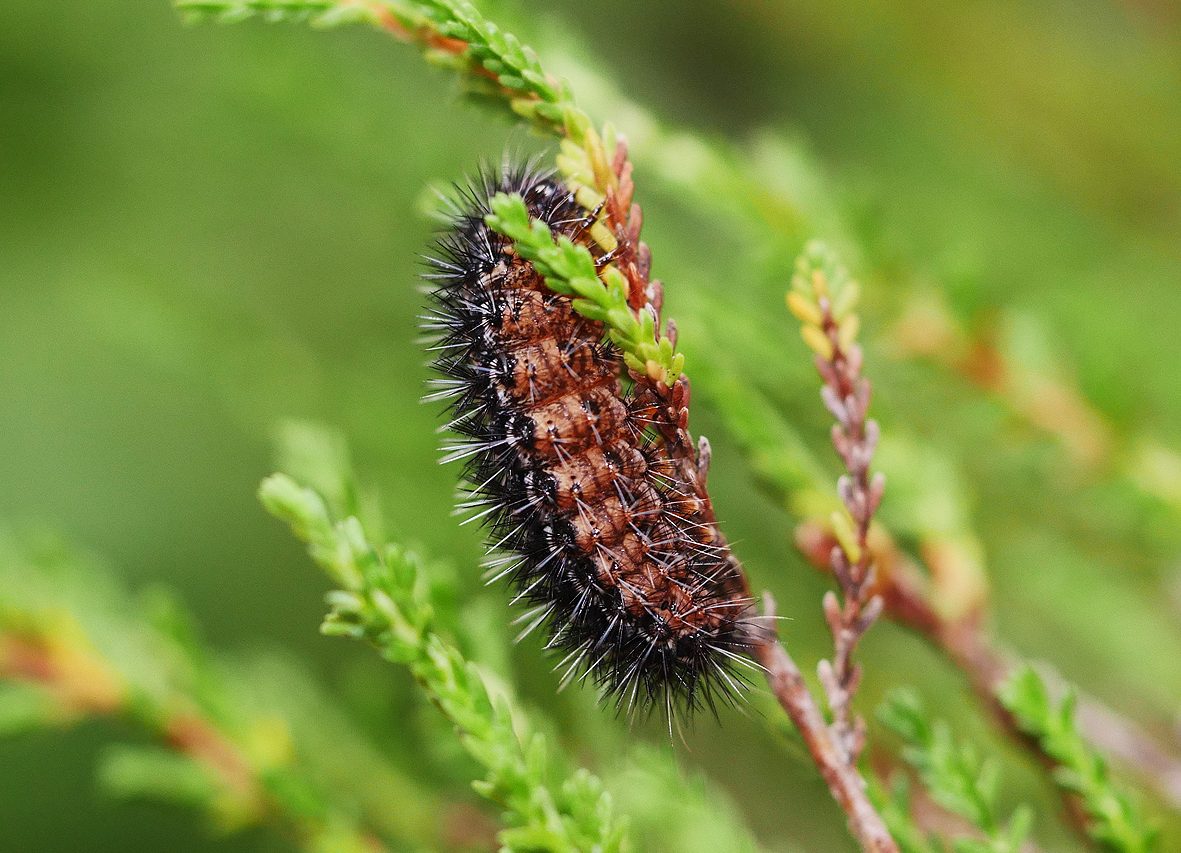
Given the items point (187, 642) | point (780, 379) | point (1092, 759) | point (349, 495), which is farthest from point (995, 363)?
point (187, 642)

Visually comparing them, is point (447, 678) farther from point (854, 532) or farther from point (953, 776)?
point (953, 776)

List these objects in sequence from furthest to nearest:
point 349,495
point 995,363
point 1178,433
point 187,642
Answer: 1. point 1178,433
2. point 995,363
3. point 187,642
4. point 349,495

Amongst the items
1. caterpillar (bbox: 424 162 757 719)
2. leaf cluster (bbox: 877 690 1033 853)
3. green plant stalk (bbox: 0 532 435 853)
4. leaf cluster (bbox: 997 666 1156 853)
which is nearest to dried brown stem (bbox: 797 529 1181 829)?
leaf cluster (bbox: 997 666 1156 853)

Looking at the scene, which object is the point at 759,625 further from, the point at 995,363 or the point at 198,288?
the point at 198,288

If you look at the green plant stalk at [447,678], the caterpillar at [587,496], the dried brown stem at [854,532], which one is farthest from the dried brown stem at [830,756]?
the green plant stalk at [447,678]

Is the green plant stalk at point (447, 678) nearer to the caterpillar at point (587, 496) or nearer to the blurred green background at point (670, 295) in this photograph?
the caterpillar at point (587, 496)

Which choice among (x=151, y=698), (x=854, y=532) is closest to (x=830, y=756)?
(x=854, y=532)
